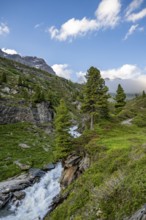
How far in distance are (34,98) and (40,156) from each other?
3573cm

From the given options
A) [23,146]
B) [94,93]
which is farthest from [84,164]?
[23,146]

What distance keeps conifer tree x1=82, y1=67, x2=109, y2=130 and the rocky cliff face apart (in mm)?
32484

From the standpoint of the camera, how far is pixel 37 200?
35.3 metres

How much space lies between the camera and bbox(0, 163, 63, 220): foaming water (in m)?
30.9

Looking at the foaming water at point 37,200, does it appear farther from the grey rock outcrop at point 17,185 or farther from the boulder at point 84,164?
the boulder at point 84,164

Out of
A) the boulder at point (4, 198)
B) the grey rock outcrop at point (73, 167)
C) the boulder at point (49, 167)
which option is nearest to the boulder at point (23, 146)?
the boulder at point (49, 167)

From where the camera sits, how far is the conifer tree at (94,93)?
43.5 metres

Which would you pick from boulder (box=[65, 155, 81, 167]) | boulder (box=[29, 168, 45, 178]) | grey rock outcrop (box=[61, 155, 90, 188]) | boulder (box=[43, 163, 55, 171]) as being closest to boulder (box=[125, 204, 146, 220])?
grey rock outcrop (box=[61, 155, 90, 188])

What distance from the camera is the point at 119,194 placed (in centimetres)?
1525

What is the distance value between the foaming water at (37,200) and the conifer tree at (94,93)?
12.8 m

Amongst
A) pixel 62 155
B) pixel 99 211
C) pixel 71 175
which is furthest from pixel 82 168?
pixel 99 211

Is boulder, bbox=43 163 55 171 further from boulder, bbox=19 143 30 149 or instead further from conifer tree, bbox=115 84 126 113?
conifer tree, bbox=115 84 126 113

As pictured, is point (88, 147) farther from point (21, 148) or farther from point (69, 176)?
point (21, 148)

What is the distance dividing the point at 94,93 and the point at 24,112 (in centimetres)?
3704
